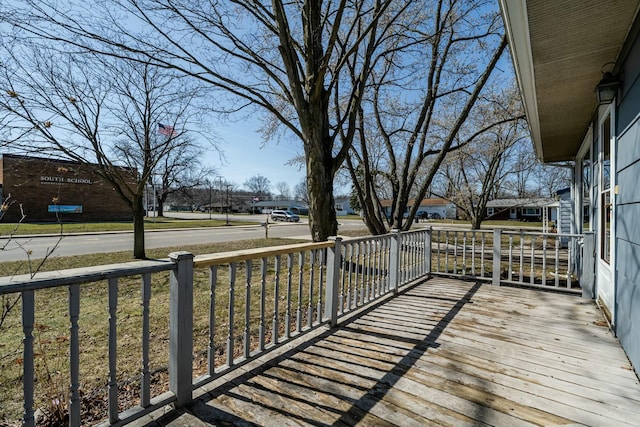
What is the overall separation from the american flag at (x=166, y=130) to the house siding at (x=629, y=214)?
347 inches

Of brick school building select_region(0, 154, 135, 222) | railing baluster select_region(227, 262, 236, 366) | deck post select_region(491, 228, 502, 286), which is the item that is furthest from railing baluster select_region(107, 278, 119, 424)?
brick school building select_region(0, 154, 135, 222)

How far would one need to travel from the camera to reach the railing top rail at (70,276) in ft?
4.23

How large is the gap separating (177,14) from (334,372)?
6.41 metres

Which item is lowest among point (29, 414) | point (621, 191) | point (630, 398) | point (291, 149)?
point (630, 398)

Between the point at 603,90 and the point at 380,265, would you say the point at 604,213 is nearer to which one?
the point at 603,90

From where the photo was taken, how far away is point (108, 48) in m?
5.80

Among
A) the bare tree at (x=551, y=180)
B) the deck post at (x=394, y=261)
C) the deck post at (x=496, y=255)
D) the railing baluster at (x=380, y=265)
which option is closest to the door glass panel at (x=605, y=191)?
the deck post at (x=496, y=255)

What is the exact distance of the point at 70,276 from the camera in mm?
1435

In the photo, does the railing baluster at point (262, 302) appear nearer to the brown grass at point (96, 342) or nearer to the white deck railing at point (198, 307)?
the white deck railing at point (198, 307)

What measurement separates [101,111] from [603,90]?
9.12 meters

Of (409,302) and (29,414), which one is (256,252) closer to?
(29,414)

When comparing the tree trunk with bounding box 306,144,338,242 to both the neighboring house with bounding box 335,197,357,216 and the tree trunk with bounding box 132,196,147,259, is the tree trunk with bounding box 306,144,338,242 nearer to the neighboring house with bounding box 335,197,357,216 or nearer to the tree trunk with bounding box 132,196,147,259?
the tree trunk with bounding box 132,196,147,259

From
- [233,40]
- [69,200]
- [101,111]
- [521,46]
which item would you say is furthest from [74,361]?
[69,200]

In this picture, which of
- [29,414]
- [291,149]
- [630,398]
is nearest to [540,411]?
[630,398]
